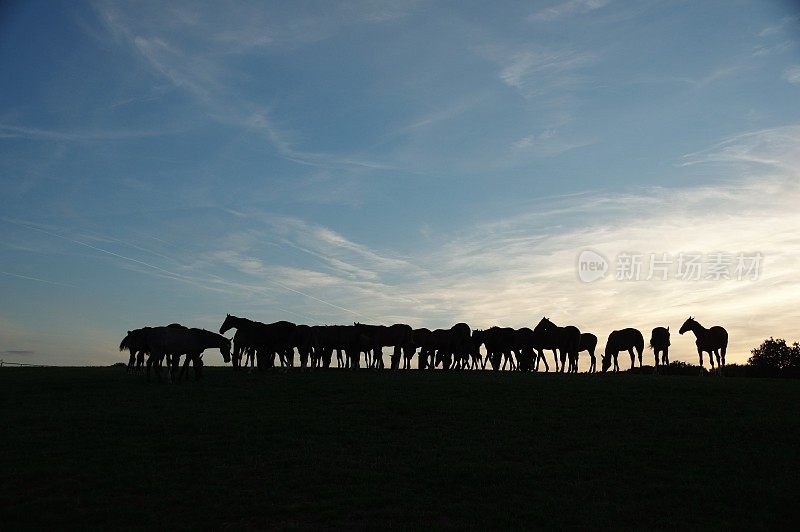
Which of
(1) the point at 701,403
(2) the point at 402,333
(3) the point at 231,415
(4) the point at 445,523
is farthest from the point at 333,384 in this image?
(4) the point at 445,523

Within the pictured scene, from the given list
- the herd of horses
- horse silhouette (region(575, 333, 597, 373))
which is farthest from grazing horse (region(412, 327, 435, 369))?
horse silhouette (region(575, 333, 597, 373))

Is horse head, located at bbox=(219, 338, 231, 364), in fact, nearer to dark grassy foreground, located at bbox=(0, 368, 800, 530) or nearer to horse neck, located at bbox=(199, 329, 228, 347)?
horse neck, located at bbox=(199, 329, 228, 347)

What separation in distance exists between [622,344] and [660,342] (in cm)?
237

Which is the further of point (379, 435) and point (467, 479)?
point (379, 435)

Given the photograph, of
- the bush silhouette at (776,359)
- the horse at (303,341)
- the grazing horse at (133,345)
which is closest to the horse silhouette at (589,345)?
the bush silhouette at (776,359)

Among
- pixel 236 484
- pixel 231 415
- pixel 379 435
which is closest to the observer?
pixel 236 484

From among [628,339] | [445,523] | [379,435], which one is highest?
[628,339]

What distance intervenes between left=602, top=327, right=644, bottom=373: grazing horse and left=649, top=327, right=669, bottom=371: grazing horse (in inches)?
29.0

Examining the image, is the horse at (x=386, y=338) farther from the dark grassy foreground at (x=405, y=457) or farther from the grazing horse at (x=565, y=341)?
the dark grassy foreground at (x=405, y=457)

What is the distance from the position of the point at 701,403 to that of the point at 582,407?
477 cm

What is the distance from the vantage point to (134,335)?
4181 centimetres

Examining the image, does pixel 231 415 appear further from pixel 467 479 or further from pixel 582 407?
pixel 582 407

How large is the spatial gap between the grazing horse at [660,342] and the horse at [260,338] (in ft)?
76.1

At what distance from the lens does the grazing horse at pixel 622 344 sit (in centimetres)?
4391
